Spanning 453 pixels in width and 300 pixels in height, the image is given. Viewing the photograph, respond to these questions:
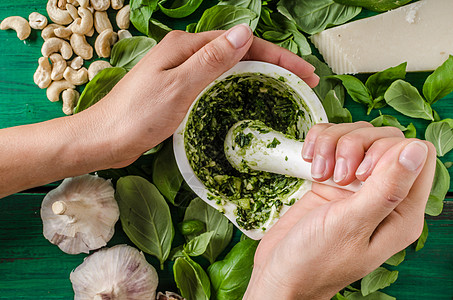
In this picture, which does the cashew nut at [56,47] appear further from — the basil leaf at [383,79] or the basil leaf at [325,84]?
the basil leaf at [383,79]

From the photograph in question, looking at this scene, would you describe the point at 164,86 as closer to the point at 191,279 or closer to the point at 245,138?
the point at 245,138

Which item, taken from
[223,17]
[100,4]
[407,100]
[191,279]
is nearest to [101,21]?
[100,4]

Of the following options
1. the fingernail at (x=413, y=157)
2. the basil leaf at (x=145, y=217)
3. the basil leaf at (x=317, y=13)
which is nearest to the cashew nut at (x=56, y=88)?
the basil leaf at (x=145, y=217)

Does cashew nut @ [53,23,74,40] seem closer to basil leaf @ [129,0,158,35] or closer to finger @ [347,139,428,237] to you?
basil leaf @ [129,0,158,35]

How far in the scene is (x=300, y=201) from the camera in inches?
31.8

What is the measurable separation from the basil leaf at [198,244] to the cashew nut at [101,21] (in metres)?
0.48

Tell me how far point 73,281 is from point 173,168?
1.01 ft

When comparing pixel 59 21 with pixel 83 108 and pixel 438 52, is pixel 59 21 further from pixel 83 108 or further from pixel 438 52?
pixel 438 52

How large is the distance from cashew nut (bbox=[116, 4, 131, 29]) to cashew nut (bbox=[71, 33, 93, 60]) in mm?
81

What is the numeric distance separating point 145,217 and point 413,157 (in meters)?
0.58

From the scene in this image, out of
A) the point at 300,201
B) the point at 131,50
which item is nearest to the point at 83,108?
the point at 131,50

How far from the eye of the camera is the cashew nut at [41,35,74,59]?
3.06ft

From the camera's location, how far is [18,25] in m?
0.93

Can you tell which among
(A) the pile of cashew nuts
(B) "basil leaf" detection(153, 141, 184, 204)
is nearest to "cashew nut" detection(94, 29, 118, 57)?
(A) the pile of cashew nuts
